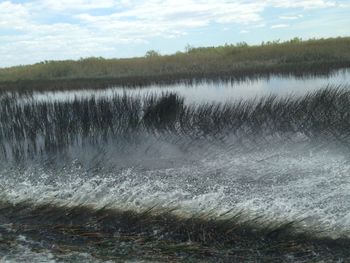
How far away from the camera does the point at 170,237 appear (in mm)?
6785

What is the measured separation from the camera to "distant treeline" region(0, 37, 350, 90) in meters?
30.6

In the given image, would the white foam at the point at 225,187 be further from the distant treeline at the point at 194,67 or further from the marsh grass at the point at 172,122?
the distant treeline at the point at 194,67

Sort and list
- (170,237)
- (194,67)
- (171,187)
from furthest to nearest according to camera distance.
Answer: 1. (194,67)
2. (171,187)
3. (170,237)

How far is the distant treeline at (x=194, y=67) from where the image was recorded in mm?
30562

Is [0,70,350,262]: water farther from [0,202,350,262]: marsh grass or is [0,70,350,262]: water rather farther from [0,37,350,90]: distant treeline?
[0,37,350,90]: distant treeline

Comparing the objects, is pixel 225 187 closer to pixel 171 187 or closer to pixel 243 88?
pixel 171 187

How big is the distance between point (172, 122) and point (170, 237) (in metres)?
7.74

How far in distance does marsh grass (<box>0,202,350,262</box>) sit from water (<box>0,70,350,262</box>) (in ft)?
0.10

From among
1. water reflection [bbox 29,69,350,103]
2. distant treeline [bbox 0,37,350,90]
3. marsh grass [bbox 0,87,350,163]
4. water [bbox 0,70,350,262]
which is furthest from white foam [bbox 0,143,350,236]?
distant treeline [bbox 0,37,350,90]

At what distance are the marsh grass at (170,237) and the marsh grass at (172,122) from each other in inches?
203

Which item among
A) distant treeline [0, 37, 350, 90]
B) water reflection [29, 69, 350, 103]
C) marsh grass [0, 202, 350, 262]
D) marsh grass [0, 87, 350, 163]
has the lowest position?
marsh grass [0, 202, 350, 262]

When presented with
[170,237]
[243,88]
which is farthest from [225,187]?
[243,88]

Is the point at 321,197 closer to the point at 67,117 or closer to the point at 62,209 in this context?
the point at 62,209

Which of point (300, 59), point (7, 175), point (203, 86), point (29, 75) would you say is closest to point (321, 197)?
point (7, 175)
